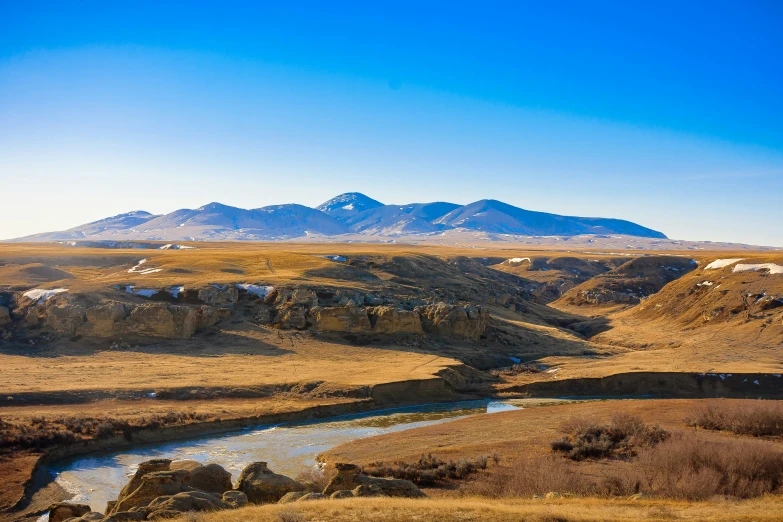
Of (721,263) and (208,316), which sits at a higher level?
(721,263)

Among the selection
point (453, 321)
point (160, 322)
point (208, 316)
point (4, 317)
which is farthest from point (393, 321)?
point (4, 317)

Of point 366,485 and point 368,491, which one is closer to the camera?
point 368,491

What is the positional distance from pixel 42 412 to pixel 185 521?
24705 millimetres

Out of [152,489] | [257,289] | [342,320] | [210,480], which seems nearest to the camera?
[152,489]

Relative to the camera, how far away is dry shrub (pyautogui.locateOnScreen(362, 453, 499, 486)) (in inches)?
960

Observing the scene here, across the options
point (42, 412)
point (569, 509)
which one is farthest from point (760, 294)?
point (42, 412)

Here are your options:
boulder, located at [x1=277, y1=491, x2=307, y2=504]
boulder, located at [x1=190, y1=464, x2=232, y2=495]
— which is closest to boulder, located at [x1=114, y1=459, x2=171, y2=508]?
boulder, located at [x1=190, y1=464, x2=232, y2=495]

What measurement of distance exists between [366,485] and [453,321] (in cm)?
4390

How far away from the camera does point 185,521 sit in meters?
14.8

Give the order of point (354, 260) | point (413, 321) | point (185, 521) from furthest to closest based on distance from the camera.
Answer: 1. point (354, 260)
2. point (413, 321)
3. point (185, 521)

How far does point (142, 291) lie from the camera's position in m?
63.0

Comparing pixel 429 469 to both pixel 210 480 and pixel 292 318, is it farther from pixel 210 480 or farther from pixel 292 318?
pixel 292 318

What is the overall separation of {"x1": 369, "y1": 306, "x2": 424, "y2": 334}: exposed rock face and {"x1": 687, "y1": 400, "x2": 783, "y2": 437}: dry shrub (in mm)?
30950

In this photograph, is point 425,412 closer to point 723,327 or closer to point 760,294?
point 723,327
